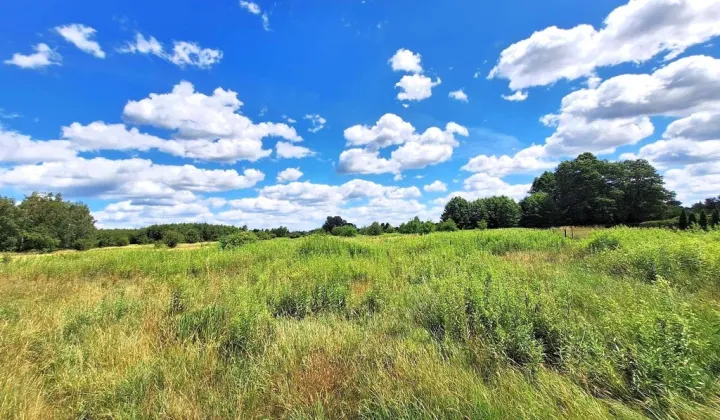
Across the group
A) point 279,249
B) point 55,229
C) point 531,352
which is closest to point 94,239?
point 55,229

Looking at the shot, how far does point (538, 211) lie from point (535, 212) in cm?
75

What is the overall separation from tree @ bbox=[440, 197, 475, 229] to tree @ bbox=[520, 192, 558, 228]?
1263 centimetres

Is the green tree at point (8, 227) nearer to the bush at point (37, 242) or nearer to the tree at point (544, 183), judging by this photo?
the bush at point (37, 242)

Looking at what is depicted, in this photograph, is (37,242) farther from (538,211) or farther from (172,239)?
(538,211)

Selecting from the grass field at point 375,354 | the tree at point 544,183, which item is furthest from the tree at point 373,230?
the grass field at point 375,354

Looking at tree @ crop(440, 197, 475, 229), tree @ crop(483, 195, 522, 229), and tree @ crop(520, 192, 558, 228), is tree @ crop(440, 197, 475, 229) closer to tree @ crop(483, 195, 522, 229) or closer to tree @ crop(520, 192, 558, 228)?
tree @ crop(483, 195, 522, 229)

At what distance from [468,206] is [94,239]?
307 feet

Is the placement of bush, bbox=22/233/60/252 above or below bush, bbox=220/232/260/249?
above

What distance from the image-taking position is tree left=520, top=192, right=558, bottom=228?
70250 millimetres

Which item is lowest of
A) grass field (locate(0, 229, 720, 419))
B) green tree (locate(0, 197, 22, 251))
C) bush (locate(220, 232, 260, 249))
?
grass field (locate(0, 229, 720, 419))

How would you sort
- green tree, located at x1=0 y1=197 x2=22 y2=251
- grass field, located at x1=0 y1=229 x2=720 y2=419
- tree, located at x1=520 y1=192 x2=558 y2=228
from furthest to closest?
tree, located at x1=520 y1=192 x2=558 y2=228
green tree, located at x1=0 y1=197 x2=22 y2=251
grass field, located at x1=0 y1=229 x2=720 y2=419

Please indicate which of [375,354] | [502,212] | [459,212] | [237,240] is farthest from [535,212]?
[375,354]

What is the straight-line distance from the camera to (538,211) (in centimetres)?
7431

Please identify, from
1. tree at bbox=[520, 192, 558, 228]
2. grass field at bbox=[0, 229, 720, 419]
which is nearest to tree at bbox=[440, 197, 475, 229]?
tree at bbox=[520, 192, 558, 228]
